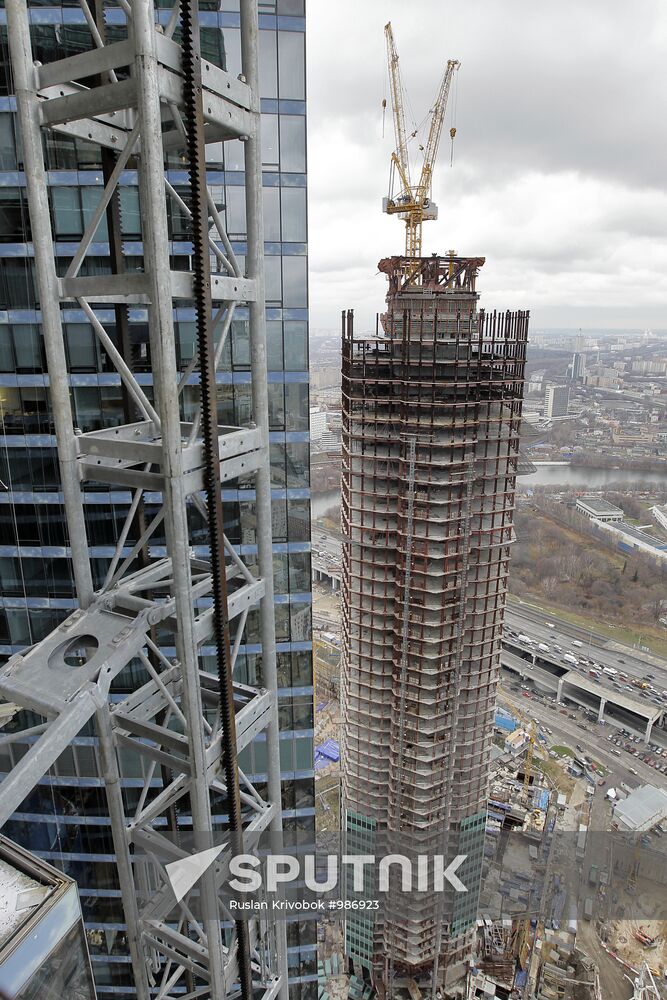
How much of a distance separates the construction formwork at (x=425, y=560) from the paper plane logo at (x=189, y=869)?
1493 centimetres

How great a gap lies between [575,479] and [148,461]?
4368 inches

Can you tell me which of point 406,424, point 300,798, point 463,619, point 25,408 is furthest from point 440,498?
point 25,408

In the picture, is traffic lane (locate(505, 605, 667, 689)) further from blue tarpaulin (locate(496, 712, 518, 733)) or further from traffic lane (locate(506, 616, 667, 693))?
blue tarpaulin (locate(496, 712, 518, 733))

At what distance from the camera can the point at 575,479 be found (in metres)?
107

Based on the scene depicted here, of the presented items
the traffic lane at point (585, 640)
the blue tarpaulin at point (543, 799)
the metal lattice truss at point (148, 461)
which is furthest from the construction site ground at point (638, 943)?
the metal lattice truss at point (148, 461)

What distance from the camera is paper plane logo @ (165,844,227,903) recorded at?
6.81 metres

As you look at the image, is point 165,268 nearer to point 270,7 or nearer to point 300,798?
point 270,7

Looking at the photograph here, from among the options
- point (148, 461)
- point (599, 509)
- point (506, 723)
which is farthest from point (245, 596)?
point (599, 509)

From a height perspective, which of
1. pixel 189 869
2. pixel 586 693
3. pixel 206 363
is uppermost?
pixel 206 363

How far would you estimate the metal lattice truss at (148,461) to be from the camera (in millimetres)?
4984

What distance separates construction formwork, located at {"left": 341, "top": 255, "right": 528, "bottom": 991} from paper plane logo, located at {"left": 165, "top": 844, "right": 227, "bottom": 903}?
49.0 ft

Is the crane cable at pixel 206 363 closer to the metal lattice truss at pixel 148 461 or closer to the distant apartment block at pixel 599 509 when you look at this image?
the metal lattice truss at pixel 148 461

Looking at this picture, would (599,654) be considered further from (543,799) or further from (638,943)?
(638,943)

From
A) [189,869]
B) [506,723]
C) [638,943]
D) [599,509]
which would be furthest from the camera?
[599,509]
